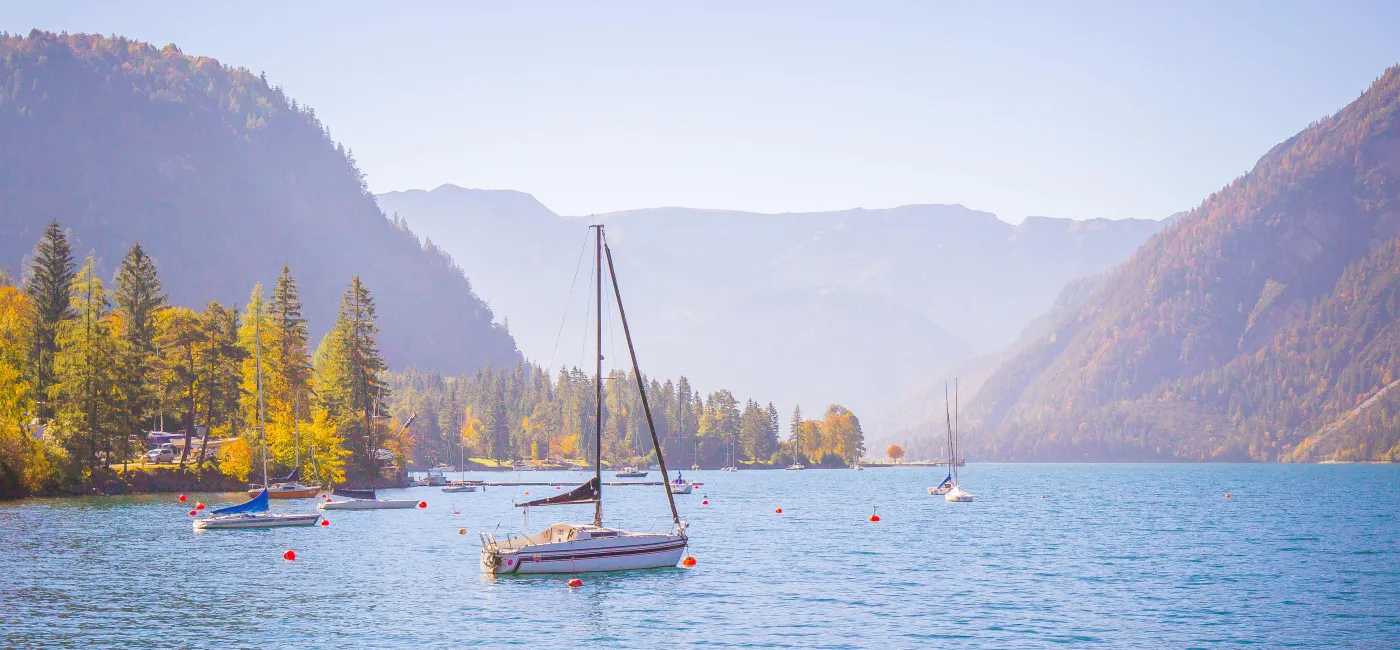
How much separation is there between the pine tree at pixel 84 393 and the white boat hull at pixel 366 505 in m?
22.8

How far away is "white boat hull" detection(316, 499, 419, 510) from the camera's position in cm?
12288

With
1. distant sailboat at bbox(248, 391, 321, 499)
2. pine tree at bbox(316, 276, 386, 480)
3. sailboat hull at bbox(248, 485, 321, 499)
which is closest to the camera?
sailboat hull at bbox(248, 485, 321, 499)

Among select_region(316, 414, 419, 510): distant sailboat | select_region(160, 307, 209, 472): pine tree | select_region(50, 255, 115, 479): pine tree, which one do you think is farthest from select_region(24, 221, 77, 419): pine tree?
select_region(316, 414, 419, 510): distant sailboat

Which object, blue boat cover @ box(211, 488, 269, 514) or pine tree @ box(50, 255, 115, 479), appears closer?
blue boat cover @ box(211, 488, 269, 514)

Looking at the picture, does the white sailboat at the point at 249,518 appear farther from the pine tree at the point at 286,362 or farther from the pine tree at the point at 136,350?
the pine tree at the point at 286,362

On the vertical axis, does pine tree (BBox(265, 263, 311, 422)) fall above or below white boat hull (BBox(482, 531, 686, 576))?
above

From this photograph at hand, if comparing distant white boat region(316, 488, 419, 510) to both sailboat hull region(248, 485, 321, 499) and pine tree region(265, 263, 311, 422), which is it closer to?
sailboat hull region(248, 485, 321, 499)

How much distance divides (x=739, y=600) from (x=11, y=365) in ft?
284

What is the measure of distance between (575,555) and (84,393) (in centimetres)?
Result: 7674

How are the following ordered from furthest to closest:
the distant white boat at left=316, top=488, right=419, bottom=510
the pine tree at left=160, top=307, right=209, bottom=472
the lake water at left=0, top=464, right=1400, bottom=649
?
1. the pine tree at left=160, top=307, right=209, bottom=472
2. the distant white boat at left=316, top=488, right=419, bottom=510
3. the lake water at left=0, top=464, right=1400, bottom=649

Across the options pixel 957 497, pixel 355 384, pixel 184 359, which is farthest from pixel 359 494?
pixel 957 497

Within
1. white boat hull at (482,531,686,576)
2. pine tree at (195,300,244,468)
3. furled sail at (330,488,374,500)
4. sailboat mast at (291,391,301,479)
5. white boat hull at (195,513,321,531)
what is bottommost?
white boat hull at (482,531,686,576)

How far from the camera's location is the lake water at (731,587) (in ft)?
163

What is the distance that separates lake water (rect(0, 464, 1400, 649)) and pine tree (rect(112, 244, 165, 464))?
42.1 ft
